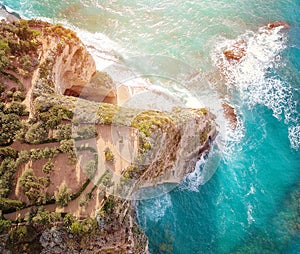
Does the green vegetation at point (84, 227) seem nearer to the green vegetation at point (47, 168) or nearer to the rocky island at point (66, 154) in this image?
the rocky island at point (66, 154)

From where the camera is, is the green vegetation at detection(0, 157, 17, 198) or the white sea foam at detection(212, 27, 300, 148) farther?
the white sea foam at detection(212, 27, 300, 148)

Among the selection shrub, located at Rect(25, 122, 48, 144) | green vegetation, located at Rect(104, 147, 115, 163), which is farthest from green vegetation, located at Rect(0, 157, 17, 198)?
green vegetation, located at Rect(104, 147, 115, 163)

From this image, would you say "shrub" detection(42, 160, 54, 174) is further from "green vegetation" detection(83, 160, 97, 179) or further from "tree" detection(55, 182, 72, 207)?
"green vegetation" detection(83, 160, 97, 179)

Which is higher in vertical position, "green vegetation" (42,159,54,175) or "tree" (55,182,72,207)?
"green vegetation" (42,159,54,175)

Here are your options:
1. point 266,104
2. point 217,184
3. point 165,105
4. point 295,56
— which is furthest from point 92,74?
point 295,56

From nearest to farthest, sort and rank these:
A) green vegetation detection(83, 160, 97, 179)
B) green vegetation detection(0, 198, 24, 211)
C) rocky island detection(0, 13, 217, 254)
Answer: green vegetation detection(0, 198, 24, 211)
rocky island detection(0, 13, 217, 254)
green vegetation detection(83, 160, 97, 179)

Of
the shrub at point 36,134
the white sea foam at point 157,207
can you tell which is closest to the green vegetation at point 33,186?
the shrub at point 36,134

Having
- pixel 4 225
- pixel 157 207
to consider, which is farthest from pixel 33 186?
pixel 157 207
